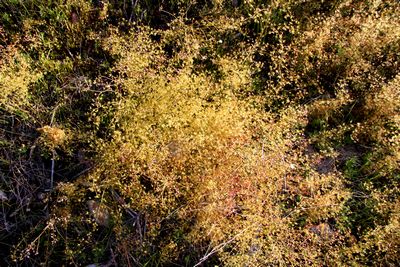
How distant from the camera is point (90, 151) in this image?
3426mm

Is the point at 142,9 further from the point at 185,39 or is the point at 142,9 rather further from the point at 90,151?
the point at 90,151

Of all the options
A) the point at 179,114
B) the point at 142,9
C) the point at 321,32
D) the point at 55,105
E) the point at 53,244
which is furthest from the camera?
the point at 142,9

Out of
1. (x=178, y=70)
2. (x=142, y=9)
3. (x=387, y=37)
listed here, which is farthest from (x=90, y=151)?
(x=387, y=37)

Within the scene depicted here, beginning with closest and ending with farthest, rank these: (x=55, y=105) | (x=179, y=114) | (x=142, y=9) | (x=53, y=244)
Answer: (x=53, y=244) → (x=179, y=114) → (x=55, y=105) → (x=142, y=9)

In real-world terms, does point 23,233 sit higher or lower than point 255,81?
lower

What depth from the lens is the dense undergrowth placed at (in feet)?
10.2

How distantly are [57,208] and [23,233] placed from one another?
0.36 meters

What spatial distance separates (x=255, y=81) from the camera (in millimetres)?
3855

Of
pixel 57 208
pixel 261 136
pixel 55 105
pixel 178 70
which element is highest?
pixel 178 70

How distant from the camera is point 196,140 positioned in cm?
317

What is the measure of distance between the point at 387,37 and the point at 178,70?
2.16 m

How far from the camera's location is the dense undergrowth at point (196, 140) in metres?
3.12

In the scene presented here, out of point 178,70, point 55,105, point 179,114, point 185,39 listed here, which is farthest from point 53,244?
point 185,39

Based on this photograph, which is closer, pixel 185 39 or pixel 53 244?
pixel 53 244
